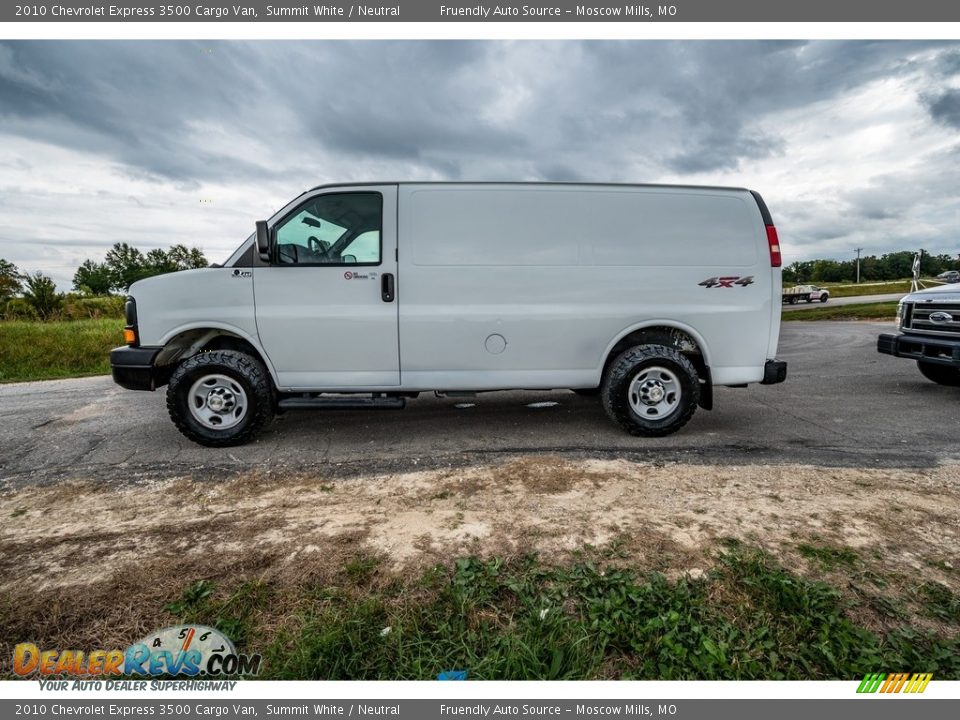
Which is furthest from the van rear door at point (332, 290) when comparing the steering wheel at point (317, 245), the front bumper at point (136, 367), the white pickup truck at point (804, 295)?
the white pickup truck at point (804, 295)

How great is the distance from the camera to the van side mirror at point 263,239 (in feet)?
13.0

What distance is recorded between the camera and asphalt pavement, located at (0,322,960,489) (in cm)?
375

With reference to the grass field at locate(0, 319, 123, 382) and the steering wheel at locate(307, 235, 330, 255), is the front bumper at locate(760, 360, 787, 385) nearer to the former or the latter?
the steering wheel at locate(307, 235, 330, 255)

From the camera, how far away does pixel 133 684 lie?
1.64 m

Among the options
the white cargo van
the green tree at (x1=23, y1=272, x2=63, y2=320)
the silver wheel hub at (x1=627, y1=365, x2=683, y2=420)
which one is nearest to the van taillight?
the white cargo van

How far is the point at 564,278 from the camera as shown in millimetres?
4195

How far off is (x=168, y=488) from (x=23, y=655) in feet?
5.43

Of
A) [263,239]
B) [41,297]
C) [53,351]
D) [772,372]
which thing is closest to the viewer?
[263,239]

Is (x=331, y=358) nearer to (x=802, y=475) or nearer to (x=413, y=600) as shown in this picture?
(x=413, y=600)

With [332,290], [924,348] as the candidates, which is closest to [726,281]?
[332,290]

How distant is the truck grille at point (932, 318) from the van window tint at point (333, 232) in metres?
6.75

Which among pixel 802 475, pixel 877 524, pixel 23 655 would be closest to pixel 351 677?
pixel 23 655

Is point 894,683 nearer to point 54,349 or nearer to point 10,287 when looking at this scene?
point 54,349

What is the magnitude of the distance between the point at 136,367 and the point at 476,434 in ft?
9.92
